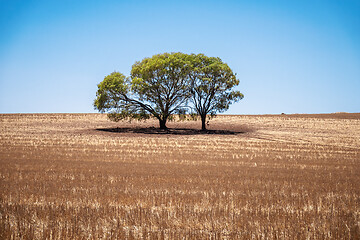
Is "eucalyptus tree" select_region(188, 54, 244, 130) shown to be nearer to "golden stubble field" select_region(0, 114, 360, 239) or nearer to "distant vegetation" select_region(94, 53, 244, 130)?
"distant vegetation" select_region(94, 53, 244, 130)

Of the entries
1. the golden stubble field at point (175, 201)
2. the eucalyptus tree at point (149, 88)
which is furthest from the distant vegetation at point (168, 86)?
the golden stubble field at point (175, 201)

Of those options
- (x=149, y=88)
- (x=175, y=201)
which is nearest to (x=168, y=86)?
(x=149, y=88)

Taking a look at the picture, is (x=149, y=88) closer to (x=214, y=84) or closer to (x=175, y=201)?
(x=214, y=84)

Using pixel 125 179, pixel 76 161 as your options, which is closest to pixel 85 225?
pixel 125 179

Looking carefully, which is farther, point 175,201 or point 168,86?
point 168,86

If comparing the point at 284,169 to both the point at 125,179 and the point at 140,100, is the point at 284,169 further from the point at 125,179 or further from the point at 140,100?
the point at 140,100

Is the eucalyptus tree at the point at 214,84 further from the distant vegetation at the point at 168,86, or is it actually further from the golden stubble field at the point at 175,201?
the golden stubble field at the point at 175,201

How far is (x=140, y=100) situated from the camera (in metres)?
44.9

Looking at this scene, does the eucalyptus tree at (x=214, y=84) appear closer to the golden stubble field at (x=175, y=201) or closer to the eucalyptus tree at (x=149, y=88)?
the eucalyptus tree at (x=149, y=88)

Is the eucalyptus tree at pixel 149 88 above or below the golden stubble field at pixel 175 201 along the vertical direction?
above

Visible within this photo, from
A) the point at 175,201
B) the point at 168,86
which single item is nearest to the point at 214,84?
the point at 168,86

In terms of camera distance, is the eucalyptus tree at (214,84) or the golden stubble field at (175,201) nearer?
the golden stubble field at (175,201)

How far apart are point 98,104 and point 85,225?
38729mm

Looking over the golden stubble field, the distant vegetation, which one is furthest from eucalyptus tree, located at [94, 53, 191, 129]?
the golden stubble field
